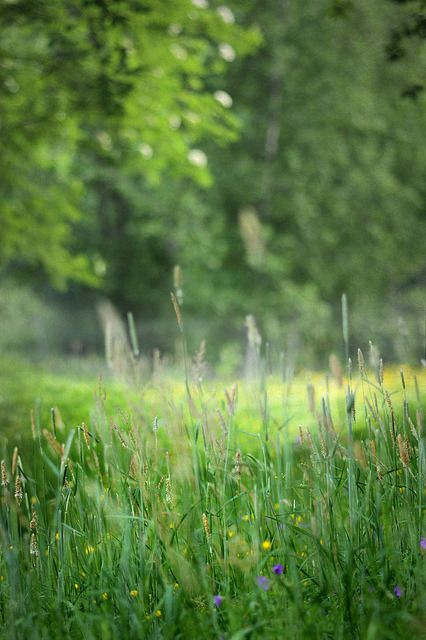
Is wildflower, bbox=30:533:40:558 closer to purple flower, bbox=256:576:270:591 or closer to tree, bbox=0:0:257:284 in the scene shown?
purple flower, bbox=256:576:270:591

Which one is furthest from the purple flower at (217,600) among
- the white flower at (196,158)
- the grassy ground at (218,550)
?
the white flower at (196,158)

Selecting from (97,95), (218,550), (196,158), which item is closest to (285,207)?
(196,158)

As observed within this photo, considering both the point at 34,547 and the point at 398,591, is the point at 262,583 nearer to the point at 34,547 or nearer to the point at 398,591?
the point at 398,591

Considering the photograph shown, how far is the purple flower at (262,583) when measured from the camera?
1796 mm

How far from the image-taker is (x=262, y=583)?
1856mm

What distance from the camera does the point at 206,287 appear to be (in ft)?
47.9

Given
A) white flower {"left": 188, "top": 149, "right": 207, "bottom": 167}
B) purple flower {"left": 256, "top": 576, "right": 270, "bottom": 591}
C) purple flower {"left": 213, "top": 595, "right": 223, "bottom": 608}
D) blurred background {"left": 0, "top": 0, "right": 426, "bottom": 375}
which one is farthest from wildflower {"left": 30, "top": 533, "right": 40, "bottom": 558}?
blurred background {"left": 0, "top": 0, "right": 426, "bottom": 375}

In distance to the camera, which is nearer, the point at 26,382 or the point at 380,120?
the point at 26,382

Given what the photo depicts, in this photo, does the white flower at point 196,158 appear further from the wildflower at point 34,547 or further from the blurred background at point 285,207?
the blurred background at point 285,207

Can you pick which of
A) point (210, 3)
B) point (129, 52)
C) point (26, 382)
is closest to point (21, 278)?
point (26, 382)

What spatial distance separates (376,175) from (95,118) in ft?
32.1

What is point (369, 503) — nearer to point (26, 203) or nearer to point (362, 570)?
point (362, 570)

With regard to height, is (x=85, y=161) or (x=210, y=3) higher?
(x=210, y=3)

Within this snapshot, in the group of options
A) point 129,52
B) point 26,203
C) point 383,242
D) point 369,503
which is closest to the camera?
point 369,503
